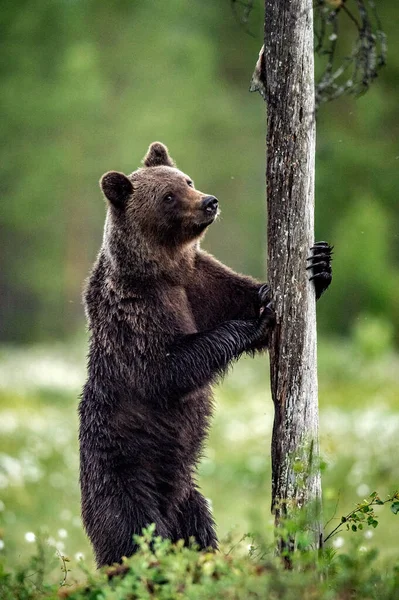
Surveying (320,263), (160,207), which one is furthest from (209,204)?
(320,263)

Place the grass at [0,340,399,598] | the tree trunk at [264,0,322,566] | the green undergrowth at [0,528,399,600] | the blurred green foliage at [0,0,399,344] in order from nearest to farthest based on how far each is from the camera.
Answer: the green undergrowth at [0,528,399,600] < the tree trunk at [264,0,322,566] < the grass at [0,340,399,598] < the blurred green foliage at [0,0,399,344]

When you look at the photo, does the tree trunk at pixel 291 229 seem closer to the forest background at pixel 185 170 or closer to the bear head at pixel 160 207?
the bear head at pixel 160 207

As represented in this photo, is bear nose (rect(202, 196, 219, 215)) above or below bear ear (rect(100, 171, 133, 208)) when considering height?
below

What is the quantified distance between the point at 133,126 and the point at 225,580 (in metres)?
24.9

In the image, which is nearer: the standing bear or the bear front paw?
the bear front paw

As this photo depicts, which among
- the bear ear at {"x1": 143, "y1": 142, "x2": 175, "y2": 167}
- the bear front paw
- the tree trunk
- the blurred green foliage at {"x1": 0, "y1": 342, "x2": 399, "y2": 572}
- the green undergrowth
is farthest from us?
the blurred green foliage at {"x1": 0, "y1": 342, "x2": 399, "y2": 572}

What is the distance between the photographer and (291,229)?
516cm

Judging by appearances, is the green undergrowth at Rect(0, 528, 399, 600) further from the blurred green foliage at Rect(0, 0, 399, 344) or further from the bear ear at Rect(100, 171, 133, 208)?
the blurred green foliage at Rect(0, 0, 399, 344)

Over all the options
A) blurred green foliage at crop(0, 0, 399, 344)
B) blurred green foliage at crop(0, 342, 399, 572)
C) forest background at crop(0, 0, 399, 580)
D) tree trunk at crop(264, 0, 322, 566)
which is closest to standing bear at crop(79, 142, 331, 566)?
tree trunk at crop(264, 0, 322, 566)

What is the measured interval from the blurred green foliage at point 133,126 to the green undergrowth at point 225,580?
17977mm

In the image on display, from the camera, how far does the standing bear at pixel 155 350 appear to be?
562 cm

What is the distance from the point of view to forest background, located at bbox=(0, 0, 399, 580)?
47.0 ft

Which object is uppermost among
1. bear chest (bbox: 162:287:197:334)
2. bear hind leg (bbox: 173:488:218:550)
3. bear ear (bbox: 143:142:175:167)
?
bear ear (bbox: 143:142:175:167)

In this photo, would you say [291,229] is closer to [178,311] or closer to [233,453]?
[178,311]
